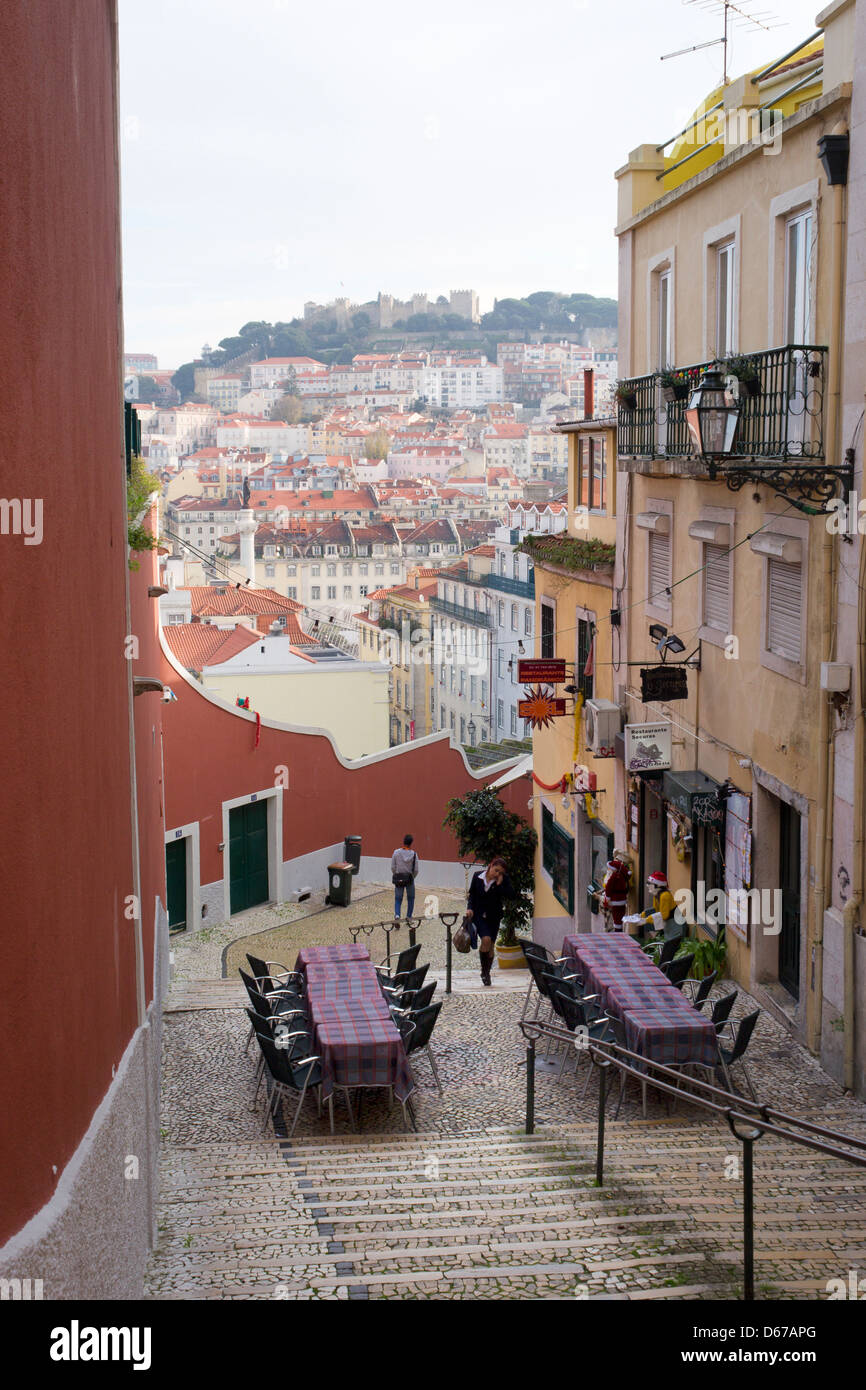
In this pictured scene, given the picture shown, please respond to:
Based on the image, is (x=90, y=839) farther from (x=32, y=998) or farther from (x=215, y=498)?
(x=215, y=498)

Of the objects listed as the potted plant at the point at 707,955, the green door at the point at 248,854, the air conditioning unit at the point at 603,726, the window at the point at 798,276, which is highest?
the window at the point at 798,276

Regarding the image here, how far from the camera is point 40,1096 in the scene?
3.98m

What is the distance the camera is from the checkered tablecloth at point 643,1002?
9.23 metres

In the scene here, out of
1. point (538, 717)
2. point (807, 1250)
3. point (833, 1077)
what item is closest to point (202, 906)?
point (538, 717)

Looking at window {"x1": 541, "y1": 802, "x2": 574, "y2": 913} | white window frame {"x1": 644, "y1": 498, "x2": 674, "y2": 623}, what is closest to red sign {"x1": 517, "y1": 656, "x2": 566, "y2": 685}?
white window frame {"x1": 644, "y1": 498, "x2": 674, "y2": 623}

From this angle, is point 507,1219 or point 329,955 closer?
point 507,1219

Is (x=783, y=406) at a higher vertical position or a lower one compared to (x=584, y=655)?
higher

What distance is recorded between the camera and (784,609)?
11422 mm

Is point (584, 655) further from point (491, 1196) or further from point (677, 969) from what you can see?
point (491, 1196)

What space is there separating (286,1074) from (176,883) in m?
11.9

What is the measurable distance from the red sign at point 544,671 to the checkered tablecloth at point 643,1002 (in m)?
7.05

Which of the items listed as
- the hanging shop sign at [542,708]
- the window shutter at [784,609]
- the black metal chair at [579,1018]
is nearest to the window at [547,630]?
the hanging shop sign at [542,708]

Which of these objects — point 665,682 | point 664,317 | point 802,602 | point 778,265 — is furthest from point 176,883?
point 778,265

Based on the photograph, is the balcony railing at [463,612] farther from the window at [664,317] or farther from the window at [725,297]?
the window at [725,297]
